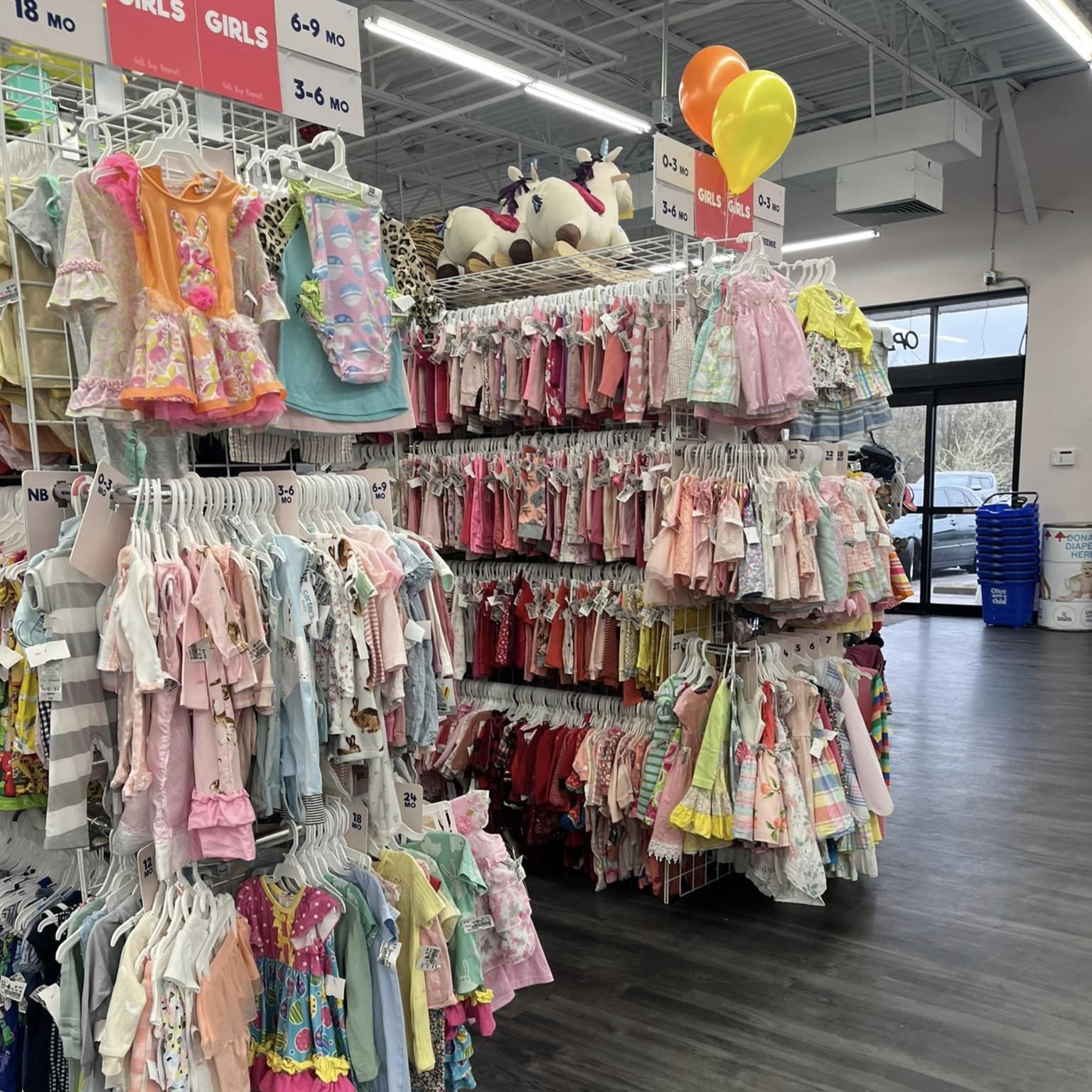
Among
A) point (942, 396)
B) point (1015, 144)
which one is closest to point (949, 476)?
point (942, 396)

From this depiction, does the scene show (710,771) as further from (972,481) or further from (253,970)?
(972,481)

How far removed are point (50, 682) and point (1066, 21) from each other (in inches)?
268

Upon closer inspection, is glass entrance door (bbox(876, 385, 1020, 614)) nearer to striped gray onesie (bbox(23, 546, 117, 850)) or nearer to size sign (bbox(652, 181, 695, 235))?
size sign (bbox(652, 181, 695, 235))

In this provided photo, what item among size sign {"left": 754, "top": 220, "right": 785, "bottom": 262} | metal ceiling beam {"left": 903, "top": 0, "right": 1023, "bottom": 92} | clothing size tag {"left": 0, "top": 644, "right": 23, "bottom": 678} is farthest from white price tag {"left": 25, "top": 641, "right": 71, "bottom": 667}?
metal ceiling beam {"left": 903, "top": 0, "right": 1023, "bottom": 92}

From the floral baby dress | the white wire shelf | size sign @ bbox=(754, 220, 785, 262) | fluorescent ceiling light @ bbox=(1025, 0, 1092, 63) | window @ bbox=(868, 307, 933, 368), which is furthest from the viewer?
window @ bbox=(868, 307, 933, 368)

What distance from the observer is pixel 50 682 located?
2.05m

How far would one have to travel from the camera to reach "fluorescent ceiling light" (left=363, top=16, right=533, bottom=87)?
6.43 m

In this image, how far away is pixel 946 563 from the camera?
11883 millimetres

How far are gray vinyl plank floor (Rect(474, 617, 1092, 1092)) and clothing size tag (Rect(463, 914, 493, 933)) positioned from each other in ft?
1.79

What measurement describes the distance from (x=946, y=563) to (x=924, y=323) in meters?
2.80

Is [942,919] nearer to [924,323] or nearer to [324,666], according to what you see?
[324,666]

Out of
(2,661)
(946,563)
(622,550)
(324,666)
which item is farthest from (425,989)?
(946,563)

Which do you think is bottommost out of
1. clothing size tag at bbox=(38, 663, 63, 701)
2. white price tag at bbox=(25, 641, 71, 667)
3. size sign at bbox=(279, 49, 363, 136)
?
Answer: clothing size tag at bbox=(38, 663, 63, 701)

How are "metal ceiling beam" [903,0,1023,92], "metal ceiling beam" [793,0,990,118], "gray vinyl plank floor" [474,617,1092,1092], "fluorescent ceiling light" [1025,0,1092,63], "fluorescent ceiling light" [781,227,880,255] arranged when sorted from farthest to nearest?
1. "fluorescent ceiling light" [781,227,880,255]
2. "metal ceiling beam" [903,0,1023,92]
3. "metal ceiling beam" [793,0,990,118]
4. "fluorescent ceiling light" [1025,0,1092,63]
5. "gray vinyl plank floor" [474,617,1092,1092]
